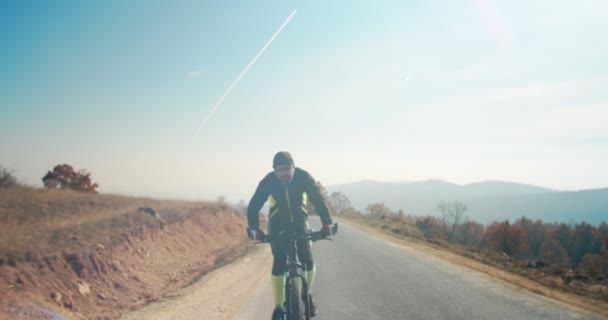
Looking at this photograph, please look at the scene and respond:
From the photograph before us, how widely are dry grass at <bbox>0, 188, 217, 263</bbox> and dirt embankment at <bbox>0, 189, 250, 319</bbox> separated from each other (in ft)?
0.11

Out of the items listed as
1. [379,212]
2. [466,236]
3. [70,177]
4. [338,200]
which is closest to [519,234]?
[466,236]

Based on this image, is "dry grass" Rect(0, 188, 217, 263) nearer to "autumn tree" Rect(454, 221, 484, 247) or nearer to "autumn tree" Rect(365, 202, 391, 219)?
"autumn tree" Rect(454, 221, 484, 247)

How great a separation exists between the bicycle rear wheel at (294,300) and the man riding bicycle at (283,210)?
31cm

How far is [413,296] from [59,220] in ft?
45.5

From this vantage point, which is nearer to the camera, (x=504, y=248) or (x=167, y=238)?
(x=167, y=238)

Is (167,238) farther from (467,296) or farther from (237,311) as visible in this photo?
(467,296)

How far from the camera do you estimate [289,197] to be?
544 centimetres

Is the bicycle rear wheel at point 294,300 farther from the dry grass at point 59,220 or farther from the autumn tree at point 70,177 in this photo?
the autumn tree at point 70,177

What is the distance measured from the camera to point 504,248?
85.0 metres

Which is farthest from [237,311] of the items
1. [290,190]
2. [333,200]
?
[333,200]

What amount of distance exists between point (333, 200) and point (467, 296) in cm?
8996

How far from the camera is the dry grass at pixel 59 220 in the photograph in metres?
10.6

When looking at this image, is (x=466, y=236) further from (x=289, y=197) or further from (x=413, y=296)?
(x=289, y=197)

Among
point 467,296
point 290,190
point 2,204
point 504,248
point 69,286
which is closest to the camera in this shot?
point 290,190
